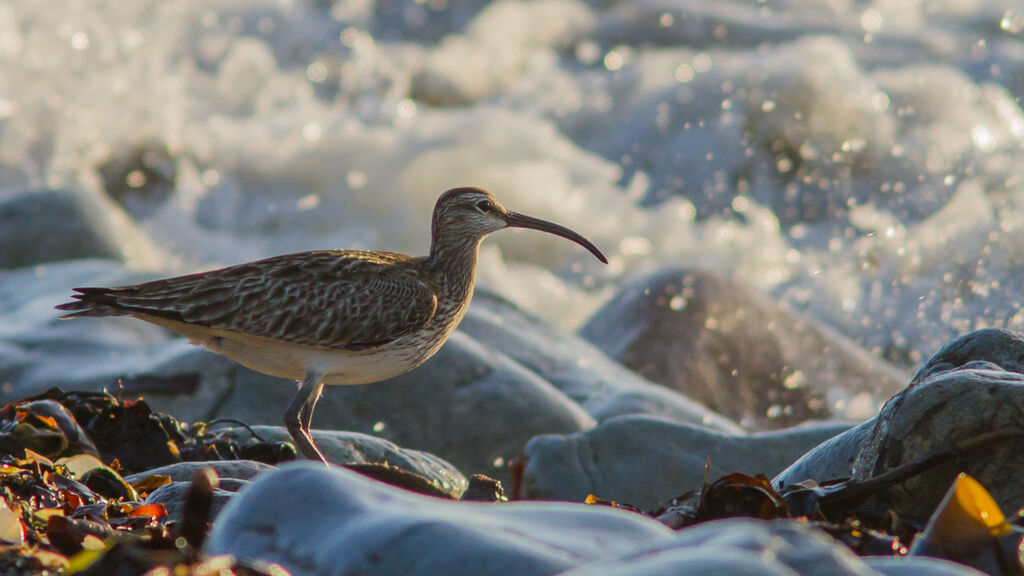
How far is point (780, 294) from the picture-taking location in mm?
12781

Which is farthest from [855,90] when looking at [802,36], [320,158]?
[320,158]

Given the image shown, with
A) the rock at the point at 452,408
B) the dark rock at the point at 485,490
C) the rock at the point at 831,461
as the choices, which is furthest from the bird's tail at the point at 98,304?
the rock at the point at 831,461

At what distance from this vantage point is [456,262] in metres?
7.19

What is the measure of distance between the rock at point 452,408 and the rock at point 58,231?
4262 mm

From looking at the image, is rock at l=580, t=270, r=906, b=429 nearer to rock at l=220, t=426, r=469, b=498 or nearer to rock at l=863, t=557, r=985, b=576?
rock at l=220, t=426, r=469, b=498

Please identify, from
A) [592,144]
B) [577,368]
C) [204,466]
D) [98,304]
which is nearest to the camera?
[204,466]

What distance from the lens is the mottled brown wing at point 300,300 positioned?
6.27 m

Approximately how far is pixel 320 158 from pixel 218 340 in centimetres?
996

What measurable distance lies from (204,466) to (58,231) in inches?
261

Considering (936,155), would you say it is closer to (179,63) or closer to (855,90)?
(855,90)

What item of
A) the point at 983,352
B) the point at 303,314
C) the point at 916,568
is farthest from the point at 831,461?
the point at 303,314

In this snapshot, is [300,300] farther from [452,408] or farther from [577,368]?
[577,368]

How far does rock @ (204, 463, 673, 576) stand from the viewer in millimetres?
2748

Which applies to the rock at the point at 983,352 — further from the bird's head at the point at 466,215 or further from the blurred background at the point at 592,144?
the blurred background at the point at 592,144
